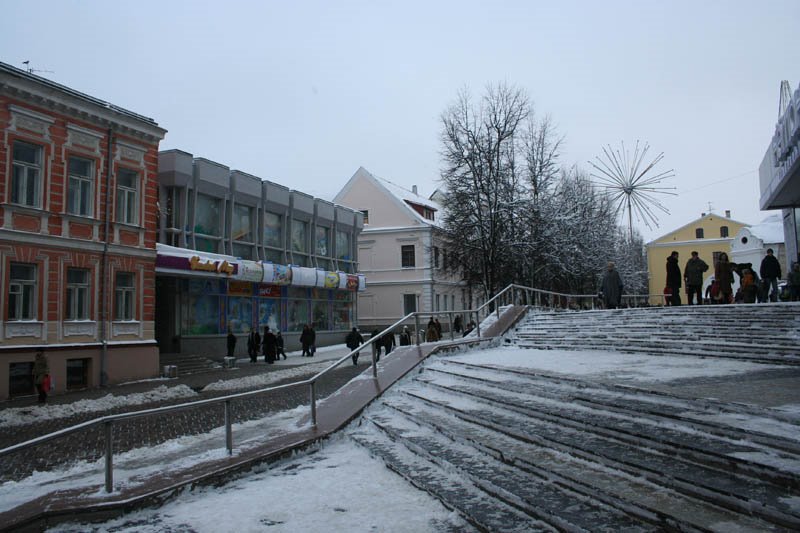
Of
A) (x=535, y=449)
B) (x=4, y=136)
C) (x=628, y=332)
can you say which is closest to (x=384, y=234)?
(x=4, y=136)

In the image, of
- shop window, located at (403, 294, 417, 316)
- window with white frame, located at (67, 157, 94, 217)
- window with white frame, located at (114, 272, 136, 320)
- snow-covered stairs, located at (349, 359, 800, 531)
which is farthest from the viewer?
shop window, located at (403, 294, 417, 316)

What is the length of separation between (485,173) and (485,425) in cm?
2157

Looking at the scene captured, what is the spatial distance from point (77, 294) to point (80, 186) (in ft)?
11.8

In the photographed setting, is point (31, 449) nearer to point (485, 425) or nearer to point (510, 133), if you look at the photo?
point (485, 425)

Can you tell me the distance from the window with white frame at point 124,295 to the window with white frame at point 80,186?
2520mm

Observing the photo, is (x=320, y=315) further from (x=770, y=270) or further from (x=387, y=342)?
(x=770, y=270)

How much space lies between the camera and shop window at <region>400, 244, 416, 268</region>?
45438mm

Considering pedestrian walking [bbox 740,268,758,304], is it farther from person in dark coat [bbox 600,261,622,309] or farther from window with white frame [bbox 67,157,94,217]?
window with white frame [bbox 67,157,94,217]

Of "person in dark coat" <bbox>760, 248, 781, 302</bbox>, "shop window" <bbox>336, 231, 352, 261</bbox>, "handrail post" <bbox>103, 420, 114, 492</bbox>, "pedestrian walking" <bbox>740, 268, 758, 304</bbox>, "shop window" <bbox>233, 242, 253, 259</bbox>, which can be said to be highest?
"shop window" <bbox>336, 231, 352, 261</bbox>

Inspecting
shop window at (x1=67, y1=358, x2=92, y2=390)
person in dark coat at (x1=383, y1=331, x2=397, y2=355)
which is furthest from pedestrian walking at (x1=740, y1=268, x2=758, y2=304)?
shop window at (x1=67, y1=358, x2=92, y2=390)

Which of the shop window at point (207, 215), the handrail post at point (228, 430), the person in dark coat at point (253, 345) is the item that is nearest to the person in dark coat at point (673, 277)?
the handrail post at point (228, 430)

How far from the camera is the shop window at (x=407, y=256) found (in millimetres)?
45438

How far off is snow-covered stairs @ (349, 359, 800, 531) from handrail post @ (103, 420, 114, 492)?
292 cm

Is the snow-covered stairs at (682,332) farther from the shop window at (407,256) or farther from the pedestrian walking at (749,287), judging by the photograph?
the shop window at (407,256)
